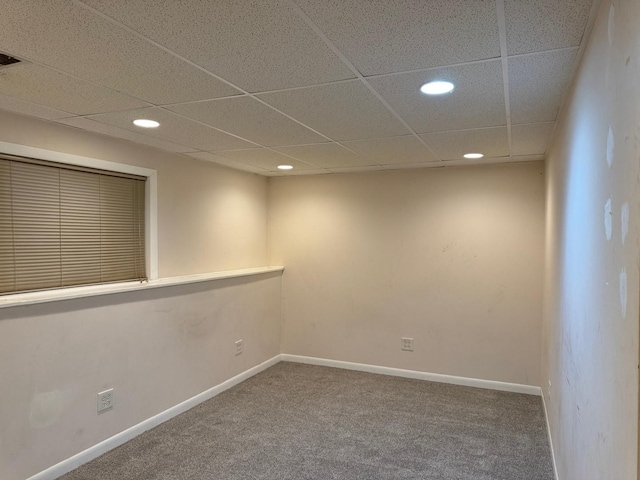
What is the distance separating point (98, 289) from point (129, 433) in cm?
108

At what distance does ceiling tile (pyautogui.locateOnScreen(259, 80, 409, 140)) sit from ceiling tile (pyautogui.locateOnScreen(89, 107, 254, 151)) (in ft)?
2.30

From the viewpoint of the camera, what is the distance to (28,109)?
2.49 meters

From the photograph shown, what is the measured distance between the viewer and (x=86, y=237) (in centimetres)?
306

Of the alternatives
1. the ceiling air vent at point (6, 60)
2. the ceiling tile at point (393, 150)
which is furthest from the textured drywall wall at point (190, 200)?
the ceiling tile at point (393, 150)

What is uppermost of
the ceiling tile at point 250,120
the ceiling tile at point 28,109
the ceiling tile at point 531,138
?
the ceiling tile at point 28,109

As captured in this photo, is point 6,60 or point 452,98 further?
point 452,98

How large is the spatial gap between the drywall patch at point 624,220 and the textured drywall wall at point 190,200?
10.0 feet

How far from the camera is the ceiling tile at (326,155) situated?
3473 millimetres

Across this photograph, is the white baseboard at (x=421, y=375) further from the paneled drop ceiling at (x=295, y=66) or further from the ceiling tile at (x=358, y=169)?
the paneled drop ceiling at (x=295, y=66)

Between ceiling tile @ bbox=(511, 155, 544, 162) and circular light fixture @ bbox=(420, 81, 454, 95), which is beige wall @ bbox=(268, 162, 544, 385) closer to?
ceiling tile @ bbox=(511, 155, 544, 162)

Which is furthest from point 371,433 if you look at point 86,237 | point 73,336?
point 86,237

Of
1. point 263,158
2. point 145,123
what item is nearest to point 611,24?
point 145,123

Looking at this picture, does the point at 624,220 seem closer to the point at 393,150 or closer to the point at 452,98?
the point at 452,98

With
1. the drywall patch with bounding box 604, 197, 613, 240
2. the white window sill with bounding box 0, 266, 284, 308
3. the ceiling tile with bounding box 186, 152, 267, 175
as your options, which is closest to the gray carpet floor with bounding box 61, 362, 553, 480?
the white window sill with bounding box 0, 266, 284, 308
